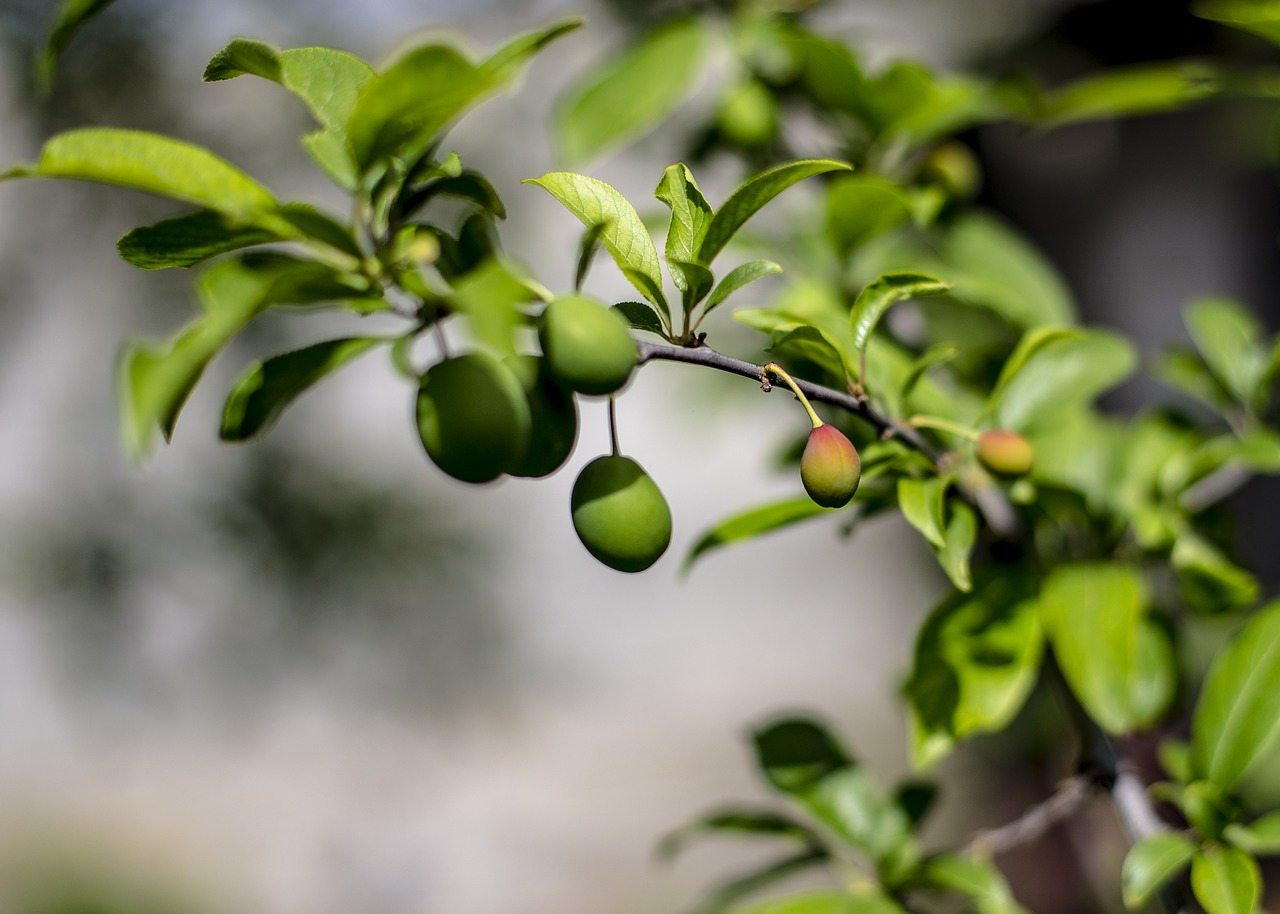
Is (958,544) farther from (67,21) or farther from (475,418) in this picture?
(67,21)

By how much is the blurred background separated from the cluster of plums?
0.52 m

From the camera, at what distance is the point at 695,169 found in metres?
0.87

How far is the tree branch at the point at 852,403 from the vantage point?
1.16ft

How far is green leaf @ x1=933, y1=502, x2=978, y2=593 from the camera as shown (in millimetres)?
415

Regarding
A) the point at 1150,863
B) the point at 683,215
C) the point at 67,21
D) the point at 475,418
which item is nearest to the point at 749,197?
the point at 683,215

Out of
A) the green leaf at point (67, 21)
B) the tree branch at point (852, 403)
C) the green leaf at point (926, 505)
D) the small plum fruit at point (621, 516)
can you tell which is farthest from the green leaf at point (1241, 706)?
the green leaf at point (67, 21)

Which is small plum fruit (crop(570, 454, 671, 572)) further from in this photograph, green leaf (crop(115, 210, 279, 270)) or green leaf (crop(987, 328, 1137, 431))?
green leaf (crop(987, 328, 1137, 431))

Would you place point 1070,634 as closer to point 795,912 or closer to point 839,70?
point 795,912

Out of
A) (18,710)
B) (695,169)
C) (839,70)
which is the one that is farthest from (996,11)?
(18,710)

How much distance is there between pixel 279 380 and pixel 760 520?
0.76 ft

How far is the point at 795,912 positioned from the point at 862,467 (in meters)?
0.24

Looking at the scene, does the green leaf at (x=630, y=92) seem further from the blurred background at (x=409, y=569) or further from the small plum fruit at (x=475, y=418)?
the small plum fruit at (x=475, y=418)

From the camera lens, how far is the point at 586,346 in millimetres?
320

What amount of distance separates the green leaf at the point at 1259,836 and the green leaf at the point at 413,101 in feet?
1.64
